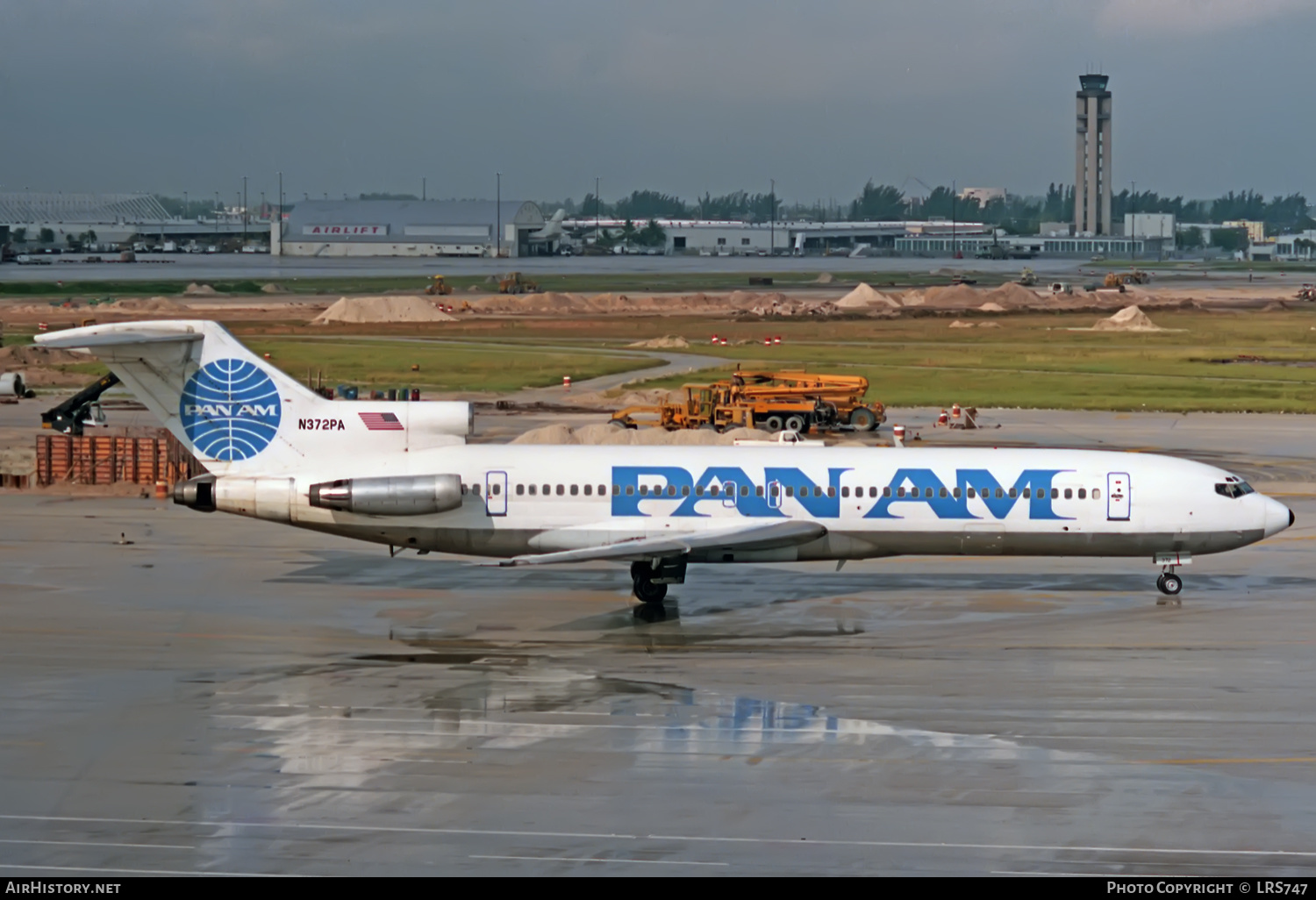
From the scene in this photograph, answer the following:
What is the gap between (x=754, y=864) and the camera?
786 inches

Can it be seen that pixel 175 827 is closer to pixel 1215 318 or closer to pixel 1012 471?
pixel 1012 471

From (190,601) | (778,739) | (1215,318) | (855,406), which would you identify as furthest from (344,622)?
(1215,318)

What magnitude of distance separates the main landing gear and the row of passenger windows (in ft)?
5.34

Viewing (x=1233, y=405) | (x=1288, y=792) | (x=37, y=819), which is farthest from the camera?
(x=1233, y=405)

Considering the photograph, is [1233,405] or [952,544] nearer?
[952,544]

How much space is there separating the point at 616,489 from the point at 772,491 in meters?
3.45

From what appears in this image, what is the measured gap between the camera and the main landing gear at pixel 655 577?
114 ft

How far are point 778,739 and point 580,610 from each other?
10.6 meters

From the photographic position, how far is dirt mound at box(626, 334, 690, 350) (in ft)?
350

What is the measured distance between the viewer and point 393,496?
114 ft

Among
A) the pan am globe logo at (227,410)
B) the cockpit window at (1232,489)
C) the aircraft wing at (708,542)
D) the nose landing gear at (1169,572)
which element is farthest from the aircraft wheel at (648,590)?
the cockpit window at (1232,489)

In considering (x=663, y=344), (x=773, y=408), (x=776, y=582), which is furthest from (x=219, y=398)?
(x=663, y=344)

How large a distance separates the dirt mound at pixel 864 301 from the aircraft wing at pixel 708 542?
371ft

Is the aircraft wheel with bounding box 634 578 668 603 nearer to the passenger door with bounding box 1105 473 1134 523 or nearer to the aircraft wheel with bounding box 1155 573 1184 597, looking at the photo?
the passenger door with bounding box 1105 473 1134 523
